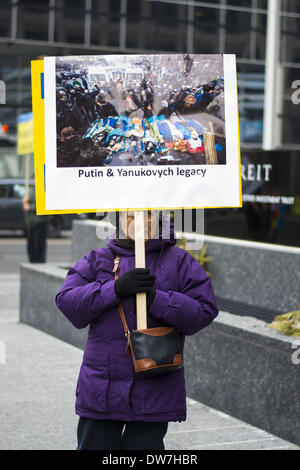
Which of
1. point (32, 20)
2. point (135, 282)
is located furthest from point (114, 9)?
point (135, 282)

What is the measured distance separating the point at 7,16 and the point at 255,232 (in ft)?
73.7

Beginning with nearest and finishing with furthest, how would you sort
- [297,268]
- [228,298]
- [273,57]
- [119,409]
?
[119,409]
[297,268]
[228,298]
[273,57]

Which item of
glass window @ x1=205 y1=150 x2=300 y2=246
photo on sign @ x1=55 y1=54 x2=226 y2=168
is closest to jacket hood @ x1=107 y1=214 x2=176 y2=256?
photo on sign @ x1=55 y1=54 x2=226 y2=168

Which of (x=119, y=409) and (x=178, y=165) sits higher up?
(x=178, y=165)

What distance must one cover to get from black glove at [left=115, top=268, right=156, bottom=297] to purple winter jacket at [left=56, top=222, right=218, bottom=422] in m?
0.06

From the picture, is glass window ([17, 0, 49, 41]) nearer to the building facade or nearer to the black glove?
the building facade

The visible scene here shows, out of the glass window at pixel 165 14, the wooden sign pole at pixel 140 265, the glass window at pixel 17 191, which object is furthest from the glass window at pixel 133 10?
the wooden sign pole at pixel 140 265

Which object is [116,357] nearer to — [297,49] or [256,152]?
[256,152]

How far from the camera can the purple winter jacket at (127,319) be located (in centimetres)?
356

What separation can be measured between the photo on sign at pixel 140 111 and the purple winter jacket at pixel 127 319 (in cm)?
41

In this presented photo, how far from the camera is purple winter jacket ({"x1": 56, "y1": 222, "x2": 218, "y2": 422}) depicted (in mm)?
3564

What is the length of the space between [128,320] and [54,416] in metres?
2.61

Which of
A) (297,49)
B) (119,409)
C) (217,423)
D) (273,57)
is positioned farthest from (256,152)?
(297,49)

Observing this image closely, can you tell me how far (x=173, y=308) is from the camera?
3.57 meters
